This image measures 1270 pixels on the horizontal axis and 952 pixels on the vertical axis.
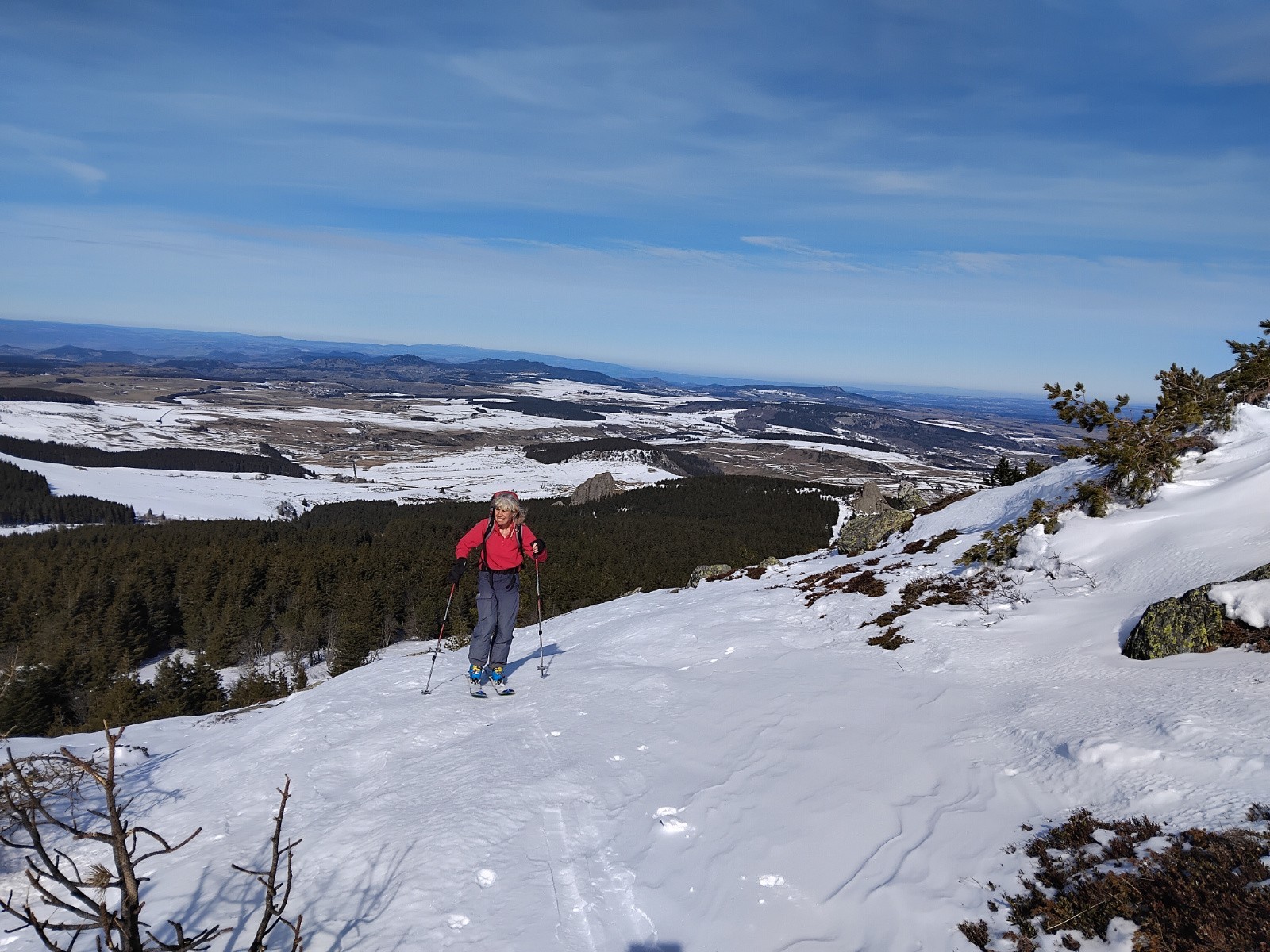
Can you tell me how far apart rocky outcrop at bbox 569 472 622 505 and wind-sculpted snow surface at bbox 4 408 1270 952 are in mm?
122633

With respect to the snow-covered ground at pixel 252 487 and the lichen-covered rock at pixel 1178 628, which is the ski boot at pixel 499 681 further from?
the snow-covered ground at pixel 252 487

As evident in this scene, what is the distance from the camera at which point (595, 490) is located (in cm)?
13862

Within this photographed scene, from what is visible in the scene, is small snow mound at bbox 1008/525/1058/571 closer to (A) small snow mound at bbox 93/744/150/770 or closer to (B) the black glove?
(B) the black glove

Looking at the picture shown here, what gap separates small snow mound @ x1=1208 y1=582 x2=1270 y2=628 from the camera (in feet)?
29.2

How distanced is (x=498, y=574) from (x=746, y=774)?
5.90 meters

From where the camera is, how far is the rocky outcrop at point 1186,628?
903 cm

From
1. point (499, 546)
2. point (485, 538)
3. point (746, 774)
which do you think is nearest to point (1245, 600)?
point (746, 774)

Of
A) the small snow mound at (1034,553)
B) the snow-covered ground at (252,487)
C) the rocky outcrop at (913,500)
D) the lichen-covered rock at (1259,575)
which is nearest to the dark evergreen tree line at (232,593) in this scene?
the rocky outcrop at (913,500)

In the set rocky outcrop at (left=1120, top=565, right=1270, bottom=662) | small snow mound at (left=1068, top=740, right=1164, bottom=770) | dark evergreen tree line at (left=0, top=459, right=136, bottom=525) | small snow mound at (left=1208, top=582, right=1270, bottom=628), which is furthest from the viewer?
dark evergreen tree line at (left=0, top=459, right=136, bottom=525)

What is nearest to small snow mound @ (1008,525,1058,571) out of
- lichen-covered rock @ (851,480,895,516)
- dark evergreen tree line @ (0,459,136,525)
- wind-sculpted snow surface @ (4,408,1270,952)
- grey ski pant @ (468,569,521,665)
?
wind-sculpted snow surface @ (4,408,1270,952)

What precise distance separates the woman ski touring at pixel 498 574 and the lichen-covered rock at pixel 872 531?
15.7 meters

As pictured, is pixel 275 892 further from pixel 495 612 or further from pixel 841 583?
pixel 841 583

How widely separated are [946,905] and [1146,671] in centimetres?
541

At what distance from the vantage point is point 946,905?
5.66 m
